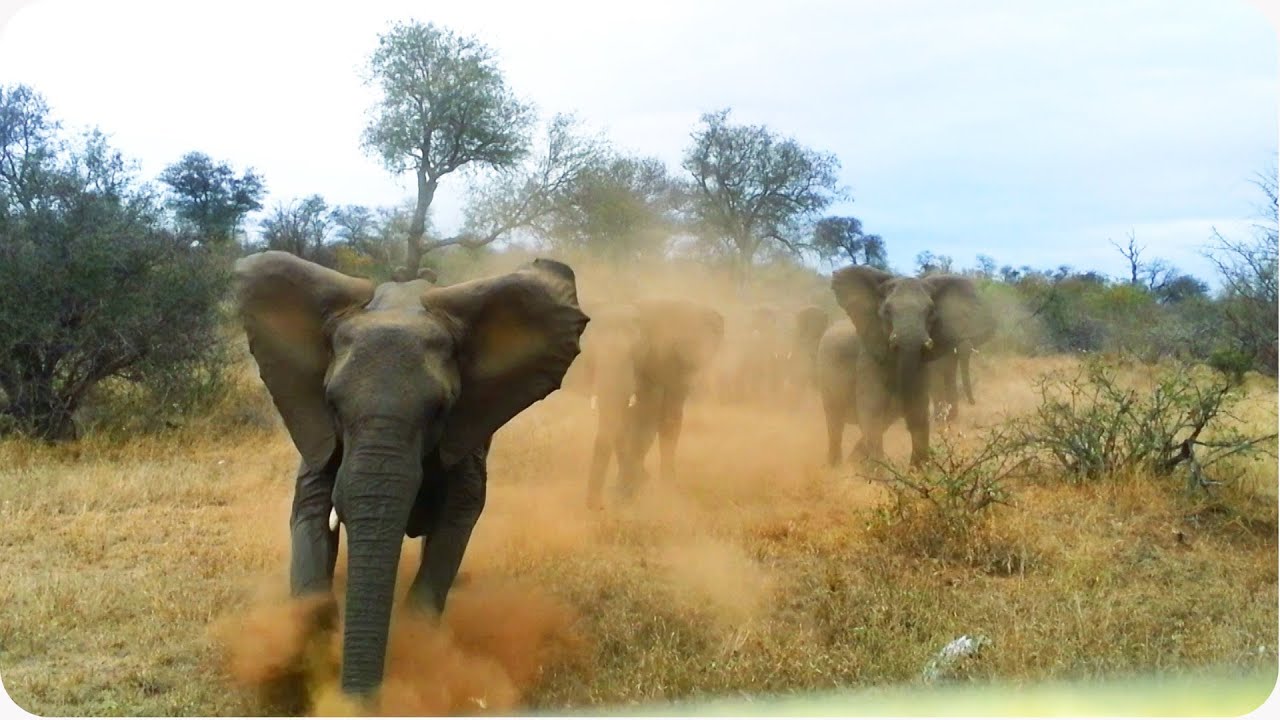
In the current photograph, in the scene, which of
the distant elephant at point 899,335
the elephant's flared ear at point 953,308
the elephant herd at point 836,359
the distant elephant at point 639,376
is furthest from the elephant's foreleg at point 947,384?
the distant elephant at point 639,376

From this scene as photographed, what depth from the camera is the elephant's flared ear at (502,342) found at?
606cm

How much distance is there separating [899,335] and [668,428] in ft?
8.88

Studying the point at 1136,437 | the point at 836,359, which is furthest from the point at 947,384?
the point at 1136,437

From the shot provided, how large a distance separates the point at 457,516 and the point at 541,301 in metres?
1.31

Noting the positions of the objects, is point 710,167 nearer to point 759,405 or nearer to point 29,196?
point 759,405

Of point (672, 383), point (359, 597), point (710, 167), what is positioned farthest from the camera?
point (710, 167)

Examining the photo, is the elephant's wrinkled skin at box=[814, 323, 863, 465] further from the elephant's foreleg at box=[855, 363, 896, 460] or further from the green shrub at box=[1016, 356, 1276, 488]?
the green shrub at box=[1016, 356, 1276, 488]

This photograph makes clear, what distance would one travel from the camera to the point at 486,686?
578cm

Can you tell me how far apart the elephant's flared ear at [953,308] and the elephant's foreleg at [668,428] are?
313cm

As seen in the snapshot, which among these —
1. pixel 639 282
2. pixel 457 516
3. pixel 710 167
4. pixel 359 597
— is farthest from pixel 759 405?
pixel 359 597

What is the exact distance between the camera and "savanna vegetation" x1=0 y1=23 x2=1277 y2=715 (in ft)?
20.2

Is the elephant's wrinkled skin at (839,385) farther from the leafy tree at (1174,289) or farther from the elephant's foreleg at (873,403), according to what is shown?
the leafy tree at (1174,289)

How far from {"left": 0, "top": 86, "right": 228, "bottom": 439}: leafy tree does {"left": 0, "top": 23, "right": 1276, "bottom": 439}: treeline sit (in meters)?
0.02

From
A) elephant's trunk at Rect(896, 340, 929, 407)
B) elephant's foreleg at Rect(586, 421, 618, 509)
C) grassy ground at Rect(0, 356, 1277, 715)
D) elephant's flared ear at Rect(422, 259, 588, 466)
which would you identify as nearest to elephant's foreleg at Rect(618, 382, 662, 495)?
elephant's foreleg at Rect(586, 421, 618, 509)
